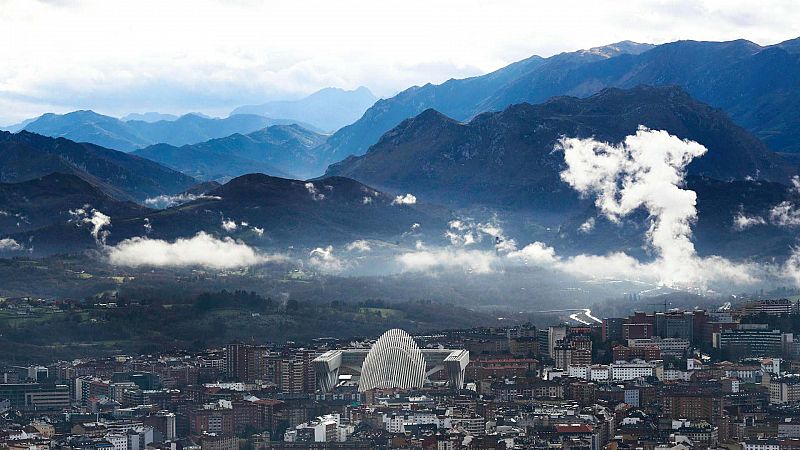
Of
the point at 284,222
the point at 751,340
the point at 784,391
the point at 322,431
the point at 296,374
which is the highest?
the point at 284,222

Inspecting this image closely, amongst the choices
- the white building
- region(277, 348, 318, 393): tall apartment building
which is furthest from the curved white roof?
the white building

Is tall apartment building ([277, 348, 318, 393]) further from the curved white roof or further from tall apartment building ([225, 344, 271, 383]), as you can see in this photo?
the curved white roof

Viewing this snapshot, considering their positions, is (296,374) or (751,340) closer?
(296,374)

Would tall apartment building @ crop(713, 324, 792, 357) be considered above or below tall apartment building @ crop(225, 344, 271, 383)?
above

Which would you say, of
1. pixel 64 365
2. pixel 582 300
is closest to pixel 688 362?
pixel 64 365

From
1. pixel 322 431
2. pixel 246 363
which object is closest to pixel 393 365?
pixel 246 363

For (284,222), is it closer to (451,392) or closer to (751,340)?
(751,340)

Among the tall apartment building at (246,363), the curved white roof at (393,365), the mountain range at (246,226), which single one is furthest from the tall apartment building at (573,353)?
the mountain range at (246,226)

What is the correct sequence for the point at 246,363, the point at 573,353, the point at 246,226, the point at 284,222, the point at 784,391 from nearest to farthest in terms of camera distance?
1. the point at 784,391
2. the point at 246,363
3. the point at 573,353
4. the point at 246,226
5. the point at 284,222
